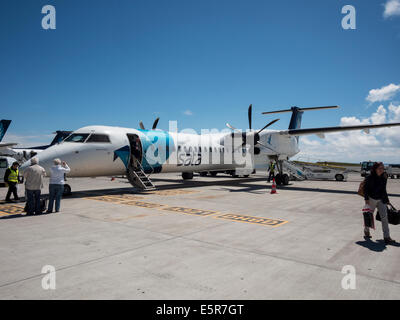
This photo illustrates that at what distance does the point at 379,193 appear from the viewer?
5801 mm

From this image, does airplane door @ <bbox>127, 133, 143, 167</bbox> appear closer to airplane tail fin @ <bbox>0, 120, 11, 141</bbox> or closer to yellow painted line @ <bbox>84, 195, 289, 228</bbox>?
yellow painted line @ <bbox>84, 195, 289, 228</bbox>

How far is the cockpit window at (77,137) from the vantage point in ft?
39.9

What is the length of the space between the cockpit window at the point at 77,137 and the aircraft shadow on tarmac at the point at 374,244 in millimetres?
11355

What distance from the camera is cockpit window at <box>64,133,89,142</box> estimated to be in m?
12.2

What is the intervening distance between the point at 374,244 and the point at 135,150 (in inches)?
447

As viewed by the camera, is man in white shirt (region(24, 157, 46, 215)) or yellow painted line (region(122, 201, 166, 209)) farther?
yellow painted line (region(122, 201, 166, 209))

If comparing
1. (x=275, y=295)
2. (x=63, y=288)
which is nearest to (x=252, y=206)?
(x=275, y=295)

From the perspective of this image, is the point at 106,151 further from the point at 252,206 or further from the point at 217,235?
the point at 217,235

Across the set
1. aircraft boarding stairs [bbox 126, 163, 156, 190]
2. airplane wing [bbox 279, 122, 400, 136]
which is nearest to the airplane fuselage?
aircraft boarding stairs [bbox 126, 163, 156, 190]

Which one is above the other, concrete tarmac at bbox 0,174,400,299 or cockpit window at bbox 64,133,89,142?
cockpit window at bbox 64,133,89,142

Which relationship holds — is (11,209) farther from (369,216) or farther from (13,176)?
(369,216)

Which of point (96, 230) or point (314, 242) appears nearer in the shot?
point (314, 242)

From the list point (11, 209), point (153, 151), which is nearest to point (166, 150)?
point (153, 151)
